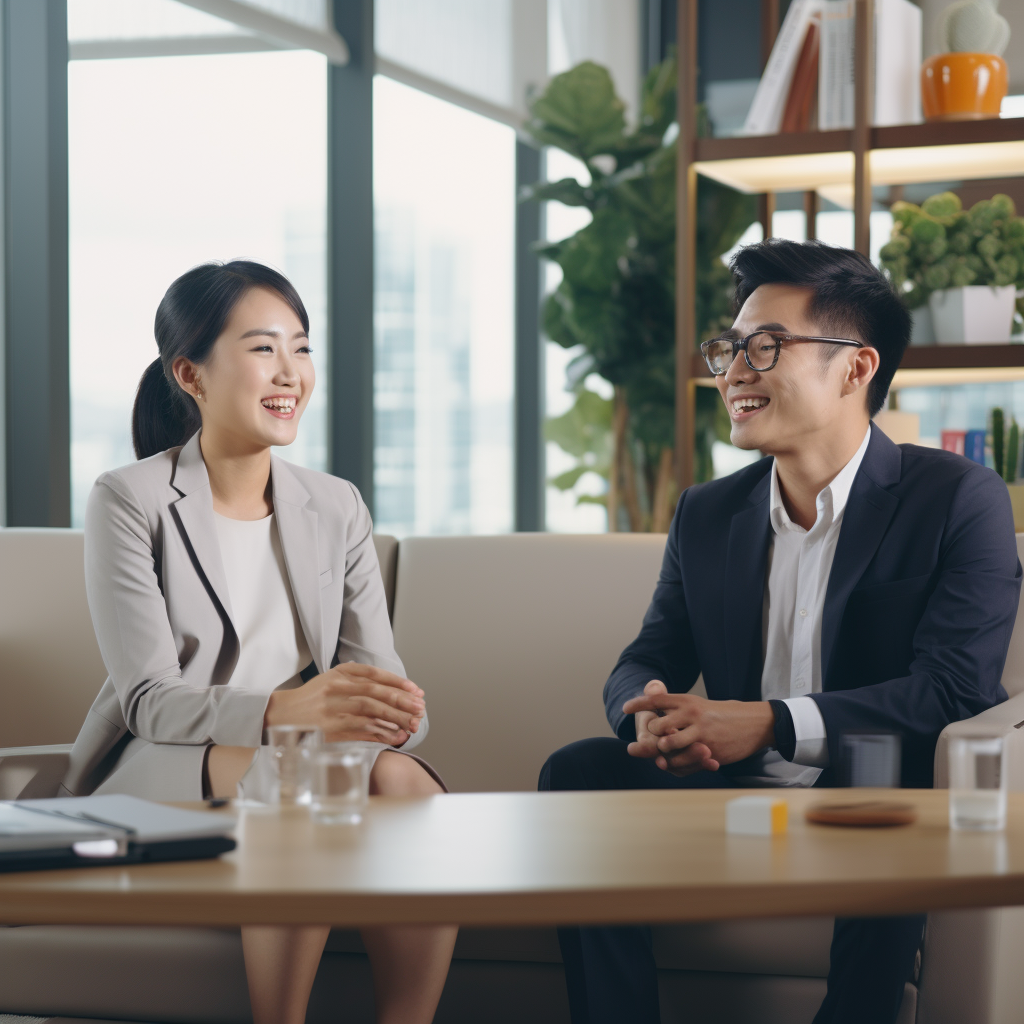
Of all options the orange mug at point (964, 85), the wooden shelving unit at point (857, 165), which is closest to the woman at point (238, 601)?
the wooden shelving unit at point (857, 165)

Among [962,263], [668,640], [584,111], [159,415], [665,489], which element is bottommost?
[668,640]

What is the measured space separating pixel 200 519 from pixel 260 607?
0.16 meters

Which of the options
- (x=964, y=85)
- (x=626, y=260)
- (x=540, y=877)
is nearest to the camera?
(x=540, y=877)

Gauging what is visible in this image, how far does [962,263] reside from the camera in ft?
9.51

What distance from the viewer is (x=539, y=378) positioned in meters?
5.49

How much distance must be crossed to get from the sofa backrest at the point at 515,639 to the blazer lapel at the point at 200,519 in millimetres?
540

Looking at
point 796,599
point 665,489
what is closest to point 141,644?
point 796,599

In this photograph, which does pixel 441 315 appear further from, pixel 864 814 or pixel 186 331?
pixel 864 814

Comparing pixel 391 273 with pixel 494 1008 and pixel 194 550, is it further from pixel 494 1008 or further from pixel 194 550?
pixel 494 1008

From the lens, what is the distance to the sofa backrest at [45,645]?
91.0 inches

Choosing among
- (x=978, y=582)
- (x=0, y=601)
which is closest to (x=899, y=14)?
(x=978, y=582)

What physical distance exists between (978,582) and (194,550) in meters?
1.15

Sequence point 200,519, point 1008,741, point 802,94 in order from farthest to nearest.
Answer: point 802,94
point 200,519
point 1008,741

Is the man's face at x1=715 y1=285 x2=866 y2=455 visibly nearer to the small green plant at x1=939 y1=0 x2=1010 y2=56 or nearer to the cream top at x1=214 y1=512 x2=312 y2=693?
the cream top at x1=214 y1=512 x2=312 y2=693
